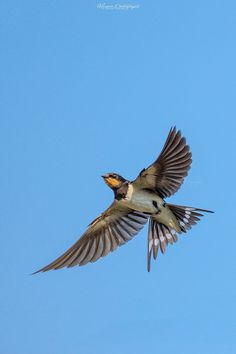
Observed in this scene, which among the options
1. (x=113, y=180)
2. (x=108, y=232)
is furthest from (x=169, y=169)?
(x=108, y=232)

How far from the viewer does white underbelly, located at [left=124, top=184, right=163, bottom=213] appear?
23.4 feet

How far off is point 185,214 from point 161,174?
459 mm

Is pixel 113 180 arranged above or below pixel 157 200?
above

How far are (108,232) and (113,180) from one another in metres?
1.05

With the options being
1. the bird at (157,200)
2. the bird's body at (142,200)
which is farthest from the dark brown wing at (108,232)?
the bird's body at (142,200)

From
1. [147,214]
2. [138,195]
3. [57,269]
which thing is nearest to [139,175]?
[138,195]

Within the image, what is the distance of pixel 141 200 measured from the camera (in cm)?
715

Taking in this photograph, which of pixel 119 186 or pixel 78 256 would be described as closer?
pixel 119 186

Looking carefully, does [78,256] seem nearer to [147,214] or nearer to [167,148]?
[147,214]

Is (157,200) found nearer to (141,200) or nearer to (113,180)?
(141,200)

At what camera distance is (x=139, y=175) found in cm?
712

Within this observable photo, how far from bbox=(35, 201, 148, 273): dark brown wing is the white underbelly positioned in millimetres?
460

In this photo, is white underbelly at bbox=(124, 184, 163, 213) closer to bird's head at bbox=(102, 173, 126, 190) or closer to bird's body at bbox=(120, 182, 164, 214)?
bird's body at bbox=(120, 182, 164, 214)

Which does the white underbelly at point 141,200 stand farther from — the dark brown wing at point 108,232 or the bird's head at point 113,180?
the dark brown wing at point 108,232
